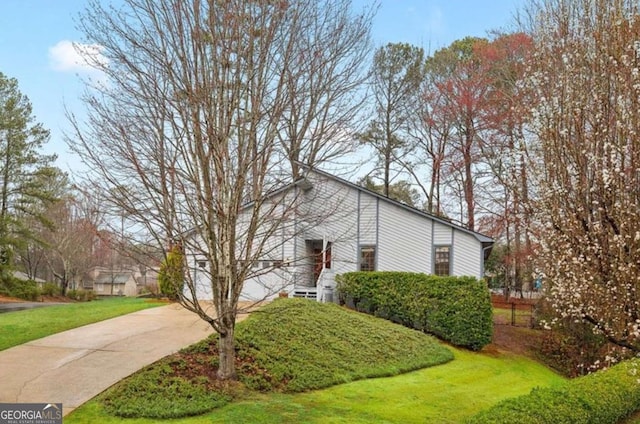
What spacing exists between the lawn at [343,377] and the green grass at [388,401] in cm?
1

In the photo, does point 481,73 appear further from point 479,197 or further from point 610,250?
point 610,250

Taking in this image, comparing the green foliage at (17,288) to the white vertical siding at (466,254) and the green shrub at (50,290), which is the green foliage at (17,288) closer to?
the green shrub at (50,290)

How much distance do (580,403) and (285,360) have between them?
463cm

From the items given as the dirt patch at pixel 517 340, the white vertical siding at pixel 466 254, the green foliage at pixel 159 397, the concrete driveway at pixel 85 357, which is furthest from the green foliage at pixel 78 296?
the green foliage at pixel 159 397

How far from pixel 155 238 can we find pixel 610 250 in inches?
211

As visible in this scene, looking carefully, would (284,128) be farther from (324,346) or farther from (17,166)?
(17,166)

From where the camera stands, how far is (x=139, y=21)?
22.0 feet

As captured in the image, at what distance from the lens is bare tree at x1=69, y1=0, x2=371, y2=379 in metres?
6.44

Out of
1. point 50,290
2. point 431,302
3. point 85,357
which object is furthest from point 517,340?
point 50,290

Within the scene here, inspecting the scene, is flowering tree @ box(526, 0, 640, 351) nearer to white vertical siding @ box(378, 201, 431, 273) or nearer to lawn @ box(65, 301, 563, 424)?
lawn @ box(65, 301, 563, 424)

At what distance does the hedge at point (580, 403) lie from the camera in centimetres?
538

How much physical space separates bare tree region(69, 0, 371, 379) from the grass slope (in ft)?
2.44

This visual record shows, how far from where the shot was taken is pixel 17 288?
28.0 meters

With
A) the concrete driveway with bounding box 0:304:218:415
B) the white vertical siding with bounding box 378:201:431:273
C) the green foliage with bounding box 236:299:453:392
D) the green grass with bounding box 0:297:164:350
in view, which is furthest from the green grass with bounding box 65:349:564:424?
the white vertical siding with bounding box 378:201:431:273
